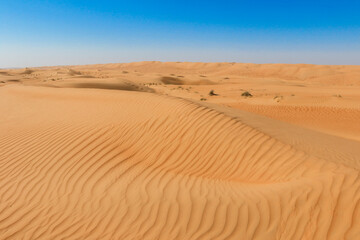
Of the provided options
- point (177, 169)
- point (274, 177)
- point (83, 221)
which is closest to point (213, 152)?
point (177, 169)

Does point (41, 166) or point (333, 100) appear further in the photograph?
point (333, 100)

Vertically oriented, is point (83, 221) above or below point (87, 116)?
below

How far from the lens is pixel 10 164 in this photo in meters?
4.99

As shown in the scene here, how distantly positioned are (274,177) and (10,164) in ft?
17.3

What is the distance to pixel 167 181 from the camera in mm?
4113

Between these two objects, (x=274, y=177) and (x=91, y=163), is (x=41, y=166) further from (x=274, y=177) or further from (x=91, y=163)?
(x=274, y=177)

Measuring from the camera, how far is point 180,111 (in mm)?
6500

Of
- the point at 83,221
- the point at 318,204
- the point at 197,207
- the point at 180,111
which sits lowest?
the point at 83,221

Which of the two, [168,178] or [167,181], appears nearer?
[167,181]

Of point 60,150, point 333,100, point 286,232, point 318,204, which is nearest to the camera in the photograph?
point 286,232

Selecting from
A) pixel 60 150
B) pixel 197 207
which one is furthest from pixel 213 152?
pixel 60 150

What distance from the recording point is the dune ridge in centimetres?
294

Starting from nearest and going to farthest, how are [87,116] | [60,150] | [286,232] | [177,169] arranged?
[286,232]
[177,169]
[60,150]
[87,116]

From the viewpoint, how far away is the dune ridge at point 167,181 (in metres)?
2.94
